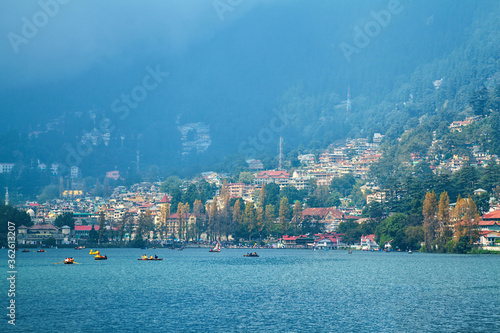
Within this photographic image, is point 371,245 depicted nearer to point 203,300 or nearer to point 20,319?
point 203,300

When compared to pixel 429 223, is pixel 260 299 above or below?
below

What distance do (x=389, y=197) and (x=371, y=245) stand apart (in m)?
20.1

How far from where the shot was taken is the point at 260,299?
45.8 meters

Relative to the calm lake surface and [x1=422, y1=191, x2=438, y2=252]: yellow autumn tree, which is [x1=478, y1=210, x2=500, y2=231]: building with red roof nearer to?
[x1=422, y1=191, x2=438, y2=252]: yellow autumn tree

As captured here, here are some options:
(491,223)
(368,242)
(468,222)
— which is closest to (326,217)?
(368,242)

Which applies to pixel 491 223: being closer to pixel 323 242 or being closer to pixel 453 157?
pixel 323 242

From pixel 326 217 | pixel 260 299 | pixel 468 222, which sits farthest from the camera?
pixel 326 217

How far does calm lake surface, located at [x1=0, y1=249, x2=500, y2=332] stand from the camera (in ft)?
118

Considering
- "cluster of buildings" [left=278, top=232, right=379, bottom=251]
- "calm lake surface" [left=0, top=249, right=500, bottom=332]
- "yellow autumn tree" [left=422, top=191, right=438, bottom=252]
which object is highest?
"yellow autumn tree" [left=422, top=191, right=438, bottom=252]

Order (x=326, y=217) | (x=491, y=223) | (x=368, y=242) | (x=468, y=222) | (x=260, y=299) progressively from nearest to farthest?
(x=260, y=299), (x=468, y=222), (x=491, y=223), (x=368, y=242), (x=326, y=217)

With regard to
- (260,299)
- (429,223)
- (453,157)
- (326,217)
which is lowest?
(260,299)

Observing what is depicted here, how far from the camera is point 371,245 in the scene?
120688 millimetres

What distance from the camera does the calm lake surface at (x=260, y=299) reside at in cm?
3600

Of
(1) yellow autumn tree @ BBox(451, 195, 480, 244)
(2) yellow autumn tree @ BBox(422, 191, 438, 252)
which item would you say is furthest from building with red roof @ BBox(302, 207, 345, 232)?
(1) yellow autumn tree @ BBox(451, 195, 480, 244)
